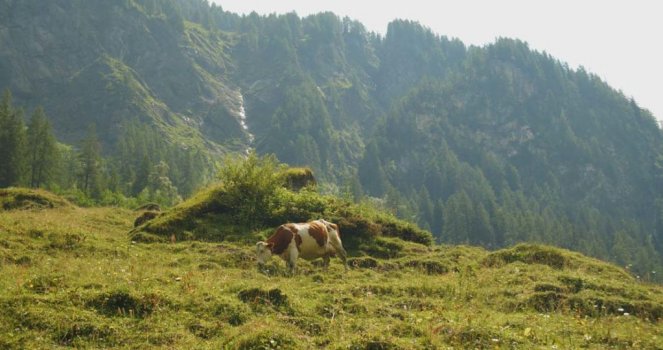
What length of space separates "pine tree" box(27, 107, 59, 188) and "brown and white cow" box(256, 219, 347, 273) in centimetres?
6942

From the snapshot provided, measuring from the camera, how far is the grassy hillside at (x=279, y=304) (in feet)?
32.2

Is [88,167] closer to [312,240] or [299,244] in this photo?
[312,240]

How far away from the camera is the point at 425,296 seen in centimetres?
1484

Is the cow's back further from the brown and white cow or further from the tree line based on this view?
the tree line

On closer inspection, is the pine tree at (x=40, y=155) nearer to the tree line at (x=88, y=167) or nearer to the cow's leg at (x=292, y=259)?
the tree line at (x=88, y=167)

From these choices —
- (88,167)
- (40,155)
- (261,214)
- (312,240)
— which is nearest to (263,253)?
(312,240)

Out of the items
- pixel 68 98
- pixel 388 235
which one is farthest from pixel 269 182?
pixel 68 98

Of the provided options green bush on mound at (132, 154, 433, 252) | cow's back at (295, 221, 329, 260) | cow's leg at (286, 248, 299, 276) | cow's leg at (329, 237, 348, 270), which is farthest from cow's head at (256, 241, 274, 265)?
green bush on mound at (132, 154, 433, 252)

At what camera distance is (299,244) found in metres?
18.5

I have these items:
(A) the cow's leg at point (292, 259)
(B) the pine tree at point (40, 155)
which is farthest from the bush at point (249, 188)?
(B) the pine tree at point (40, 155)

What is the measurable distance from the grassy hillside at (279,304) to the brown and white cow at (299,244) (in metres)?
0.56

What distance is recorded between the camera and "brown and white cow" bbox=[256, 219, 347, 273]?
1802 centimetres

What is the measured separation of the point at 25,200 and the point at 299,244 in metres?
23.6

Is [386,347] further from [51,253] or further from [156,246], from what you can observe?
[156,246]
